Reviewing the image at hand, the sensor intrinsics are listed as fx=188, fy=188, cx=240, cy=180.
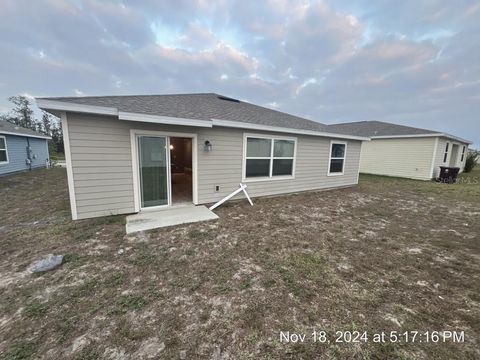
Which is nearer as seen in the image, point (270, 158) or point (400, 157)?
point (270, 158)

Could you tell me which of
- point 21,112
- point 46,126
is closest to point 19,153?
point 21,112

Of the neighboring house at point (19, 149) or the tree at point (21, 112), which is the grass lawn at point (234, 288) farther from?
the tree at point (21, 112)

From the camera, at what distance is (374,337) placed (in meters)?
1.75

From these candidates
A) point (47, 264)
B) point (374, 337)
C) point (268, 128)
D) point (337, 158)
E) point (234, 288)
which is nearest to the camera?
point (374, 337)

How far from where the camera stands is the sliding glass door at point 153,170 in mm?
4676

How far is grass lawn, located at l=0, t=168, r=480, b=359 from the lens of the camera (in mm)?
1646

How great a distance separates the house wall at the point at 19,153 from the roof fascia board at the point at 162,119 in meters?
12.3

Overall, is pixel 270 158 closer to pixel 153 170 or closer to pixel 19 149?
pixel 153 170

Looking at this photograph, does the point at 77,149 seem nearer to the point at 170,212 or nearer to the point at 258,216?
the point at 170,212

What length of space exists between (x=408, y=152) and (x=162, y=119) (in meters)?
15.2

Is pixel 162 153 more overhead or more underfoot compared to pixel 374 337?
more overhead

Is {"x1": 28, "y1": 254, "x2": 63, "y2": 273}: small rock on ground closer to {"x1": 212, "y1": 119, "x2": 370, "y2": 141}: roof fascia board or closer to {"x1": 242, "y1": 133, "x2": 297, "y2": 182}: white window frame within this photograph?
{"x1": 212, "y1": 119, "x2": 370, "y2": 141}: roof fascia board

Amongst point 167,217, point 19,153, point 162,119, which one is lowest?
point 167,217

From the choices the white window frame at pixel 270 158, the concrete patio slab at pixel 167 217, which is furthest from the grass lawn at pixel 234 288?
the white window frame at pixel 270 158
